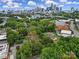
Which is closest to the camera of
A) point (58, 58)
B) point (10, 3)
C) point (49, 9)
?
point (58, 58)

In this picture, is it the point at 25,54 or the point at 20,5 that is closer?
the point at 25,54

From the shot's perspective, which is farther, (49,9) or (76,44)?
(49,9)

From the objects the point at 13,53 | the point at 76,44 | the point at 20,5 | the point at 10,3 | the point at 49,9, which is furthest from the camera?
the point at 20,5

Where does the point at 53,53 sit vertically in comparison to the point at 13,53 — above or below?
above

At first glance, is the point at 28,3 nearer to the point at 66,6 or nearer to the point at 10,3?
the point at 10,3

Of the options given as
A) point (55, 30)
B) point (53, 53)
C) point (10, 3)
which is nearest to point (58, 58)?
point (53, 53)

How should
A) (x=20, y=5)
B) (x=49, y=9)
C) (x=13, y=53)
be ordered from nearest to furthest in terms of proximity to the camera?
(x=13, y=53) < (x=49, y=9) < (x=20, y=5)

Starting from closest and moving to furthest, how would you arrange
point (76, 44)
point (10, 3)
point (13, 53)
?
Result: 1. point (76, 44)
2. point (13, 53)
3. point (10, 3)

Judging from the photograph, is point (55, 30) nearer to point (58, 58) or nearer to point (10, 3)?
point (58, 58)

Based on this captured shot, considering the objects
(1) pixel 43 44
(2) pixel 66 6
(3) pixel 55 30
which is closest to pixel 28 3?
(2) pixel 66 6
